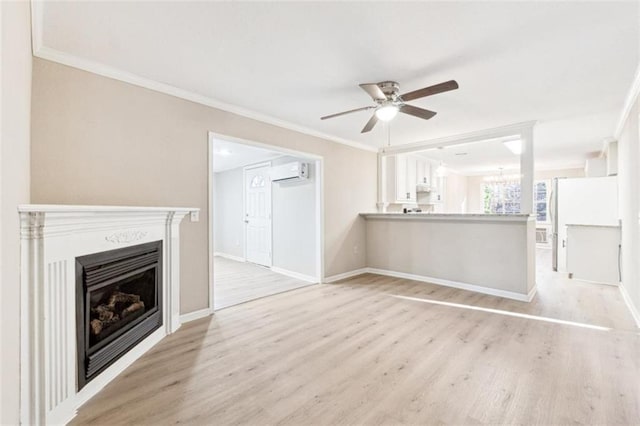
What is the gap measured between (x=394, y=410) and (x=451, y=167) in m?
8.39

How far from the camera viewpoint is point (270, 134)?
4.03 m

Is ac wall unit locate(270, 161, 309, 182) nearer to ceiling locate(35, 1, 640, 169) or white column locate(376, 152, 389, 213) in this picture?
ceiling locate(35, 1, 640, 169)

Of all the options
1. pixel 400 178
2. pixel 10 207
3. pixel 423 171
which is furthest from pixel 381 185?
pixel 10 207

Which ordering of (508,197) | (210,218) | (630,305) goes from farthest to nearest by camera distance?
(508,197)
(630,305)
(210,218)

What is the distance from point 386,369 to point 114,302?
2218 mm

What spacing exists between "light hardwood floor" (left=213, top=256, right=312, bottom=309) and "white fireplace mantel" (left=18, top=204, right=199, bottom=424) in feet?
6.26

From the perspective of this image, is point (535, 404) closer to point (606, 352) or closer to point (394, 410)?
point (394, 410)

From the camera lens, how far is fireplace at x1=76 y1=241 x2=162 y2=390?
1.88 meters

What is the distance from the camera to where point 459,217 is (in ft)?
14.8

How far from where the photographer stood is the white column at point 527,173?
4000mm

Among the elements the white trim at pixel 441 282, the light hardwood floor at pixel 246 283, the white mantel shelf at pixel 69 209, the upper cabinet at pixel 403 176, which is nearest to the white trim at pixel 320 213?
the white trim at pixel 441 282

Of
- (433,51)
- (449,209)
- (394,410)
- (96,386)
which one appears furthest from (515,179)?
(96,386)

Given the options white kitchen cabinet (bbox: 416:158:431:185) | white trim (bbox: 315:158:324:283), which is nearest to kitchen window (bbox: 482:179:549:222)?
white kitchen cabinet (bbox: 416:158:431:185)

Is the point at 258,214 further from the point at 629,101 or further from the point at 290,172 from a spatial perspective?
the point at 629,101
